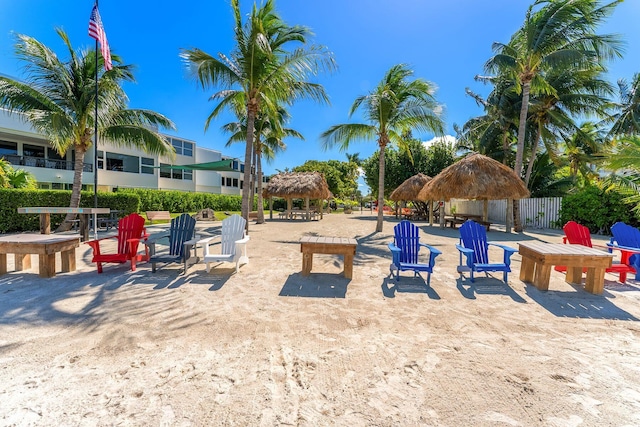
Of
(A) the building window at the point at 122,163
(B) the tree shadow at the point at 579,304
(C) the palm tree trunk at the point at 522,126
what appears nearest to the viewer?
(B) the tree shadow at the point at 579,304

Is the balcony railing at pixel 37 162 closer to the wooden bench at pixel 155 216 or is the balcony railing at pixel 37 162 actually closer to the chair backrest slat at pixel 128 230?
the wooden bench at pixel 155 216

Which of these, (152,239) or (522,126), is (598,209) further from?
(152,239)

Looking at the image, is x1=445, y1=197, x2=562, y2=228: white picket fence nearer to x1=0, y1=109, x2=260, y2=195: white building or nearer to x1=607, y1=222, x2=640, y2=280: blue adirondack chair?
x1=607, y1=222, x2=640, y2=280: blue adirondack chair

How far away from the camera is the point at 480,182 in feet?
40.7

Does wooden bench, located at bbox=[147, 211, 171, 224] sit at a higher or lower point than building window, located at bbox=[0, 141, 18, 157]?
lower

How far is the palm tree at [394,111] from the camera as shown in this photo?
39.7 feet

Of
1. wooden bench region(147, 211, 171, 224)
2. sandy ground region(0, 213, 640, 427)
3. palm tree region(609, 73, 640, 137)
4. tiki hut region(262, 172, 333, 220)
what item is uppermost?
palm tree region(609, 73, 640, 137)

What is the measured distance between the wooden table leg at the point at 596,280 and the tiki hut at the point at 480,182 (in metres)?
8.21

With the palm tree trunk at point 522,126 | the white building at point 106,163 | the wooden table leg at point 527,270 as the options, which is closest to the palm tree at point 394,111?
the palm tree trunk at point 522,126

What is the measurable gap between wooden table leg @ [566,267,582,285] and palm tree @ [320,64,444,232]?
8.35 meters

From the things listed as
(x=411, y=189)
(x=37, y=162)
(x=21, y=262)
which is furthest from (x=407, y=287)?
(x=37, y=162)

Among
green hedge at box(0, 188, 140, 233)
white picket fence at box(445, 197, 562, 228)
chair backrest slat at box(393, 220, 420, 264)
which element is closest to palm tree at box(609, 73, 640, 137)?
white picket fence at box(445, 197, 562, 228)

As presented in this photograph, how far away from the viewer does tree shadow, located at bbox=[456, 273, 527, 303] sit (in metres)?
4.61

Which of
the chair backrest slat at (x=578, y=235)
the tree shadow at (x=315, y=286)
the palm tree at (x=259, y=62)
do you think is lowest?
the tree shadow at (x=315, y=286)
